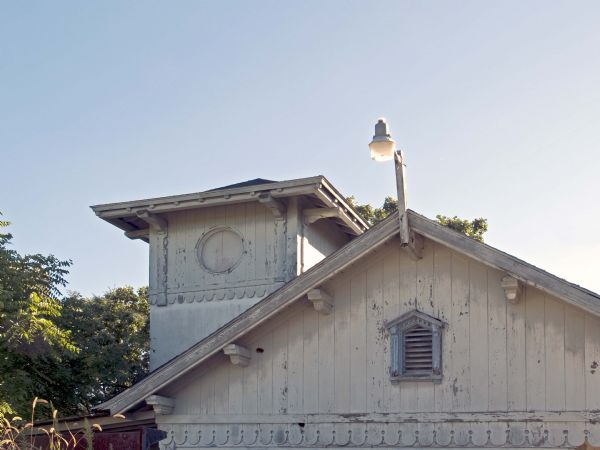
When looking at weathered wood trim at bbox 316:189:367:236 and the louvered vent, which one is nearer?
the louvered vent

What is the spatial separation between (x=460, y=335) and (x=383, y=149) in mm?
2895

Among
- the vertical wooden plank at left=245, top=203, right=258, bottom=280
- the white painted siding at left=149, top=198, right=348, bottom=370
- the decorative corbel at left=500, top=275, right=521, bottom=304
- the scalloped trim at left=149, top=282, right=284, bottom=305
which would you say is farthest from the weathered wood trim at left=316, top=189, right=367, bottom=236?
the decorative corbel at left=500, top=275, right=521, bottom=304

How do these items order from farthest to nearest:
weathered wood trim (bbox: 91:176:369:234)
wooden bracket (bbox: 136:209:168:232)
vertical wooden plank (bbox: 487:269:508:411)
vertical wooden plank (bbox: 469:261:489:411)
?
wooden bracket (bbox: 136:209:168:232)
weathered wood trim (bbox: 91:176:369:234)
vertical wooden plank (bbox: 469:261:489:411)
vertical wooden plank (bbox: 487:269:508:411)

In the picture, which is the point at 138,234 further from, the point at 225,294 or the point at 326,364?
the point at 326,364

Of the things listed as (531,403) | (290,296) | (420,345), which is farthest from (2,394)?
(531,403)

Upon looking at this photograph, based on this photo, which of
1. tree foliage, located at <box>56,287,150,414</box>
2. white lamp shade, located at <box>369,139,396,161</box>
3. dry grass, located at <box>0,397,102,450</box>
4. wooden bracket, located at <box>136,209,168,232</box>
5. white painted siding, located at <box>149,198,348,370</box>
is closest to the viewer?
dry grass, located at <box>0,397,102,450</box>

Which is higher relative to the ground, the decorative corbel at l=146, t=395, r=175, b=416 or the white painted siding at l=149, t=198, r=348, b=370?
the white painted siding at l=149, t=198, r=348, b=370

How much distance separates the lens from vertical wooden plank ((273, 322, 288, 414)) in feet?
44.7

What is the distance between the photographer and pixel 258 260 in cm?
1872

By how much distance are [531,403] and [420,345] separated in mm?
1554

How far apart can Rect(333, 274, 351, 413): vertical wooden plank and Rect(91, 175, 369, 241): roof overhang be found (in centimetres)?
468

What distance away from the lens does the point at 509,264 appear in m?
12.2

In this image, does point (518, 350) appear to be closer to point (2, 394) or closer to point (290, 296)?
point (290, 296)

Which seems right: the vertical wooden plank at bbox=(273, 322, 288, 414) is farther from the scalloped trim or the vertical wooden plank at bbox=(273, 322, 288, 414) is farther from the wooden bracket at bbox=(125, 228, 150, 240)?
the wooden bracket at bbox=(125, 228, 150, 240)
